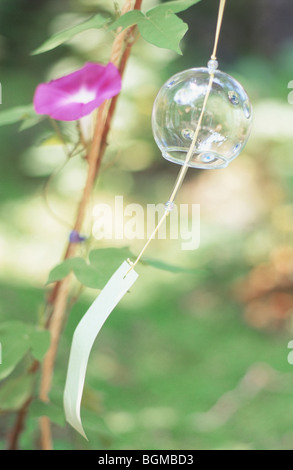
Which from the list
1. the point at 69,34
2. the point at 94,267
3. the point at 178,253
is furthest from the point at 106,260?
the point at 178,253

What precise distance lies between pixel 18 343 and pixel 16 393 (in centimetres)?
8

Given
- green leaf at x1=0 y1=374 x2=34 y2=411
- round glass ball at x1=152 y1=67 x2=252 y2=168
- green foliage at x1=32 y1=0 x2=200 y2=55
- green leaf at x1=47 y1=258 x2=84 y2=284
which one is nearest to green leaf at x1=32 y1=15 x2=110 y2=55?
green foliage at x1=32 y1=0 x2=200 y2=55

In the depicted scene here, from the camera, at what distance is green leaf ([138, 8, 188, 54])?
53cm

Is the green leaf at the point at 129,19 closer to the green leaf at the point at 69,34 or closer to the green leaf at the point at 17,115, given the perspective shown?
the green leaf at the point at 69,34

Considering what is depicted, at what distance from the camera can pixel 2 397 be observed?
75 cm

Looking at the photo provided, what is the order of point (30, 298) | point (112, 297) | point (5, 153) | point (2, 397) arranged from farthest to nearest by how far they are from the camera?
point (5, 153) < point (30, 298) < point (2, 397) < point (112, 297)

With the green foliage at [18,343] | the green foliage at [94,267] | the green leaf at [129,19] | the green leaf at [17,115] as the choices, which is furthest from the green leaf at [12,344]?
the green leaf at [129,19]

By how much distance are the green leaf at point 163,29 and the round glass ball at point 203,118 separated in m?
0.04

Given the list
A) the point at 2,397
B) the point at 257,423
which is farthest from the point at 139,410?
the point at 2,397

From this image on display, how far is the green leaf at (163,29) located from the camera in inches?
20.9

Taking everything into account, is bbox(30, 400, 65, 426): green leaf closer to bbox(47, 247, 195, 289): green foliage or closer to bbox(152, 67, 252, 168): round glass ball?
bbox(47, 247, 195, 289): green foliage

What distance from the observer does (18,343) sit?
708 mm
